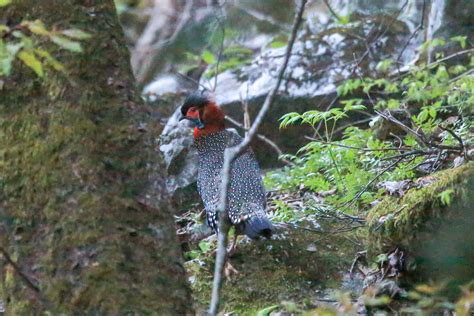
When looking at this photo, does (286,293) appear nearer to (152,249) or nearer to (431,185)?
(431,185)

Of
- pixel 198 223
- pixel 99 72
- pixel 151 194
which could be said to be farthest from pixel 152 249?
pixel 198 223

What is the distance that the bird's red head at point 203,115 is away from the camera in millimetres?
7527

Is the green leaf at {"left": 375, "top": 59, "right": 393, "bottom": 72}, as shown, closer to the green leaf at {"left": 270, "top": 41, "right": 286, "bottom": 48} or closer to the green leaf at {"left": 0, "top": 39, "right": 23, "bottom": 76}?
the green leaf at {"left": 270, "top": 41, "right": 286, "bottom": 48}

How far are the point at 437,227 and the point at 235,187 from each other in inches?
88.2

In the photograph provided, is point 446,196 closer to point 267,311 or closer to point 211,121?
point 267,311

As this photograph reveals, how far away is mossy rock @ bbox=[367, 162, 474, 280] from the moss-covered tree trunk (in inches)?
53.9

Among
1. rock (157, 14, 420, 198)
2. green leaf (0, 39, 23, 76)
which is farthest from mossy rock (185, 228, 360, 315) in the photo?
rock (157, 14, 420, 198)

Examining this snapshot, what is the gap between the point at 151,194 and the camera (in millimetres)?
4031

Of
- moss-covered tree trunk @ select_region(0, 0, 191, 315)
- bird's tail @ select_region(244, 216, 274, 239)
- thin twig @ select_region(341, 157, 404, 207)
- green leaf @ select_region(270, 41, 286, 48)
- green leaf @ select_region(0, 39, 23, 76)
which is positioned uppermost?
green leaf @ select_region(270, 41, 286, 48)

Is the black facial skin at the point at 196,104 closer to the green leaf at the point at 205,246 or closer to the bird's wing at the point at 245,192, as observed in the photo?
the bird's wing at the point at 245,192

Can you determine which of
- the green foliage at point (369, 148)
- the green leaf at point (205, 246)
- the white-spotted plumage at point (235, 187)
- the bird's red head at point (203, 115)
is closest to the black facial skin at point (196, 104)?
the bird's red head at point (203, 115)

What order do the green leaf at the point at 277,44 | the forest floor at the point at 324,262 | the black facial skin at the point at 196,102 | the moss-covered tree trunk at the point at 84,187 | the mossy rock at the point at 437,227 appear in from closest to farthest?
the moss-covered tree trunk at the point at 84,187
the mossy rock at the point at 437,227
the forest floor at the point at 324,262
the black facial skin at the point at 196,102
the green leaf at the point at 277,44

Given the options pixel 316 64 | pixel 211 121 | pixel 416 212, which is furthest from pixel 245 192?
pixel 316 64

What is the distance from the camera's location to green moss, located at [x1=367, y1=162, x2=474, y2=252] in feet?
14.7
